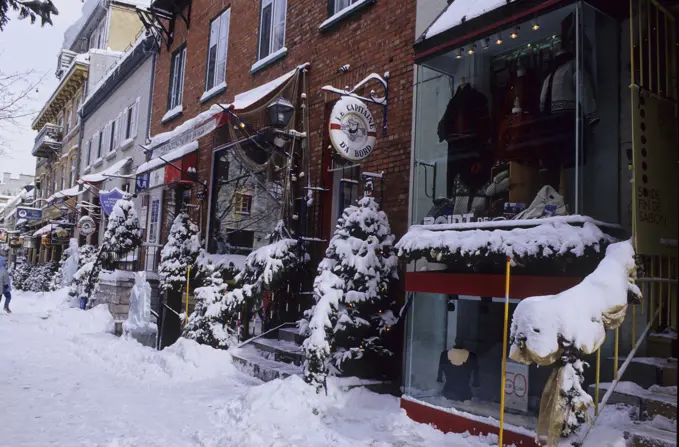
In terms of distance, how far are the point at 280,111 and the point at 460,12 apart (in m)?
3.65

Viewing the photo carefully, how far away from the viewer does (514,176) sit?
5.99 metres

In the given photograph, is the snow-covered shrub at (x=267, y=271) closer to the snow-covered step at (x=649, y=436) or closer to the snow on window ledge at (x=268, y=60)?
the snow on window ledge at (x=268, y=60)

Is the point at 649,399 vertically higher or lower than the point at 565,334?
lower

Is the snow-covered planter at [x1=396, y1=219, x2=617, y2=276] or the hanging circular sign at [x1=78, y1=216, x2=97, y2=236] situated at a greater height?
the hanging circular sign at [x1=78, y1=216, x2=97, y2=236]

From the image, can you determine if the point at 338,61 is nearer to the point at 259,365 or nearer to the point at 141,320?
the point at 259,365

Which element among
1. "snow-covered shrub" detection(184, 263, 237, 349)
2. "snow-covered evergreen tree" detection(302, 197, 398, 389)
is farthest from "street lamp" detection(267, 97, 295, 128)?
"snow-covered shrub" detection(184, 263, 237, 349)

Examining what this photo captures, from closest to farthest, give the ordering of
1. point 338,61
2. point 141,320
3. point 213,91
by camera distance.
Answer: point 338,61 → point 141,320 → point 213,91

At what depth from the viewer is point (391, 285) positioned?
7227 mm

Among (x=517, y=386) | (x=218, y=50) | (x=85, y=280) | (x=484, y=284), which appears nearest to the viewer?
(x=484, y=284)

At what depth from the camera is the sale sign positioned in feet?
19.1

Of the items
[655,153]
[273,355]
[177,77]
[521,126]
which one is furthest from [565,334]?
[177,77]

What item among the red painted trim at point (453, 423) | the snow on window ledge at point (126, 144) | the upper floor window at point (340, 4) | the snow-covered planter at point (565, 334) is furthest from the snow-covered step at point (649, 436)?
the snow on window ledge at point (126, 144)

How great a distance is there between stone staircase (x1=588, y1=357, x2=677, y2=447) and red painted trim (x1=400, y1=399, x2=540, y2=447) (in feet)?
2.59

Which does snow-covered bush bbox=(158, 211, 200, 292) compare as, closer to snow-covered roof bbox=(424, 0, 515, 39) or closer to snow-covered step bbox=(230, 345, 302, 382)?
snow-covered step bbox=(230, 345, 302, 382)
